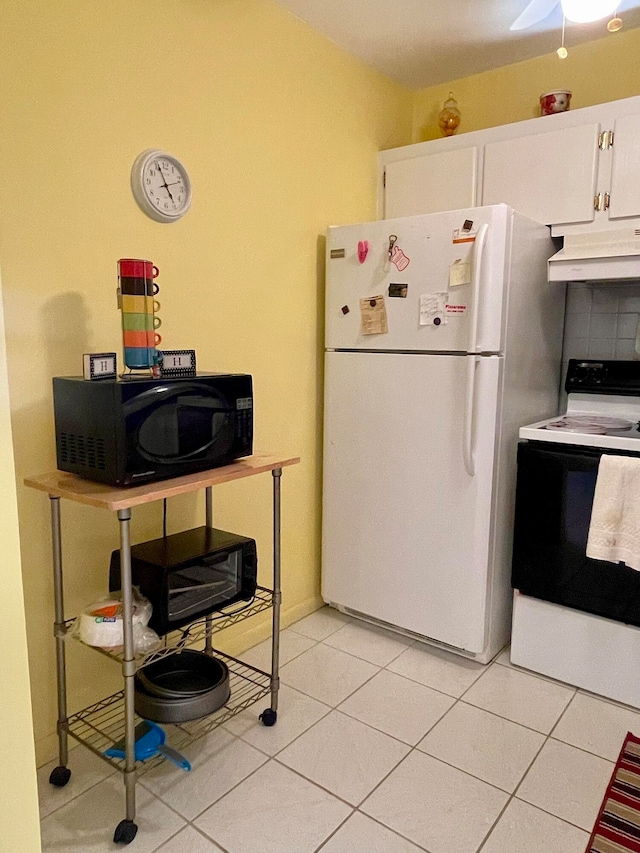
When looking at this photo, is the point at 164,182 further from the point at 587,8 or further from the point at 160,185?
the point at 587,8

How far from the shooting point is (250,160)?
220 centimetres

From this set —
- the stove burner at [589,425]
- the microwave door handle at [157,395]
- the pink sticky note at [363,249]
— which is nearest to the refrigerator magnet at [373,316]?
the pink sticky note at [363,249]

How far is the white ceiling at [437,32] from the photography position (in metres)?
2.24

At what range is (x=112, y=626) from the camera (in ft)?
5.12

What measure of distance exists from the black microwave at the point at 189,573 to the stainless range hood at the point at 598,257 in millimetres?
1475

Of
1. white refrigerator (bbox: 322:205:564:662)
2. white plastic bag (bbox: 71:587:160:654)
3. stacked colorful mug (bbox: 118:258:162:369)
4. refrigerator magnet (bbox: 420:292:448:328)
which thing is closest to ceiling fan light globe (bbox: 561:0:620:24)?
white refrigerator (bbox: 322:205:564:662)

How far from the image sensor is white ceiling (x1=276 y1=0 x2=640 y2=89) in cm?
224

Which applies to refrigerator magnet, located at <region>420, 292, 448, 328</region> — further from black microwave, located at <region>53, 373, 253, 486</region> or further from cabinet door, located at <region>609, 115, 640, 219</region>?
black microwave, located at <region>53, 373, 253, 486</region>

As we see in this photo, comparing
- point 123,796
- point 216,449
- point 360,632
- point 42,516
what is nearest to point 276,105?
point 216,449

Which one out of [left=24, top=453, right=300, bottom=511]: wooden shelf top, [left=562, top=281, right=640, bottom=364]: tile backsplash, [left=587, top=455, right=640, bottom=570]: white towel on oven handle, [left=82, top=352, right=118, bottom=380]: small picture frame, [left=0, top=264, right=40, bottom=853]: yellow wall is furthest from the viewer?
[left=562, top=281, right=640, bottom=364]: tile backsplash

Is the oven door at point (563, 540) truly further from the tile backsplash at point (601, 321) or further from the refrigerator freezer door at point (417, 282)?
the tile backsplash at point (601, 321)

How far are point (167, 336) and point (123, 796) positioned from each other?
1332 millimetres

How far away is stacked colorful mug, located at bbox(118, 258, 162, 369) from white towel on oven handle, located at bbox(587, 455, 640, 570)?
1.43 m

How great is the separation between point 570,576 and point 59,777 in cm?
170
